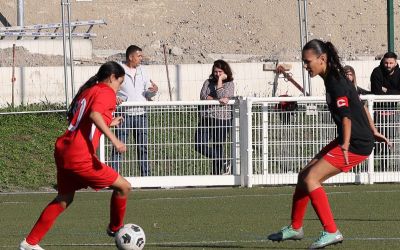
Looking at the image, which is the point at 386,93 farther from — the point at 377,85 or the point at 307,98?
the point at 307,98

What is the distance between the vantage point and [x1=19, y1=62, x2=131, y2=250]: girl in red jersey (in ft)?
33.4

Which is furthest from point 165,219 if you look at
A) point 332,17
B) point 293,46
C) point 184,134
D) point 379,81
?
point 332,17

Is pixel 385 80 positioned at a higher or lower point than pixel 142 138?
higher

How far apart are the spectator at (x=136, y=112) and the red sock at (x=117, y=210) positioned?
287 inches

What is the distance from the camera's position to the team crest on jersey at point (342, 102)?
10.4 metres

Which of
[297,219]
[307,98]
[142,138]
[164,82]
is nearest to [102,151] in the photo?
[142,138]

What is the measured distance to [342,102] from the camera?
34.2 ft

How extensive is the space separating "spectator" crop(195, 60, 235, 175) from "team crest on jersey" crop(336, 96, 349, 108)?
313 inches

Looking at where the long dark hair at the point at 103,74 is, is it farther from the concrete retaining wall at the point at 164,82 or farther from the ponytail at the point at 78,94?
the concrete retaining wall at the point at 164,82

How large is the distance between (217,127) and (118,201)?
7.87 metres

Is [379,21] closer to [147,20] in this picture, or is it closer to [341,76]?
[147,20]

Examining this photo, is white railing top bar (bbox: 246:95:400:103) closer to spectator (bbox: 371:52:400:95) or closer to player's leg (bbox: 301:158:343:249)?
spectator (bbox: 371:52:400:95)

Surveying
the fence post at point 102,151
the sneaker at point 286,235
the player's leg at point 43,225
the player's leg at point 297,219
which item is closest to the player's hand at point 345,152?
the player's leg at point 297,219

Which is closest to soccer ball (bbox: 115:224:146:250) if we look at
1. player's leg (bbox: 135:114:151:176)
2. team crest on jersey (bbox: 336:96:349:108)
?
team crest on jersey (bbox: 336:96:349:108)
